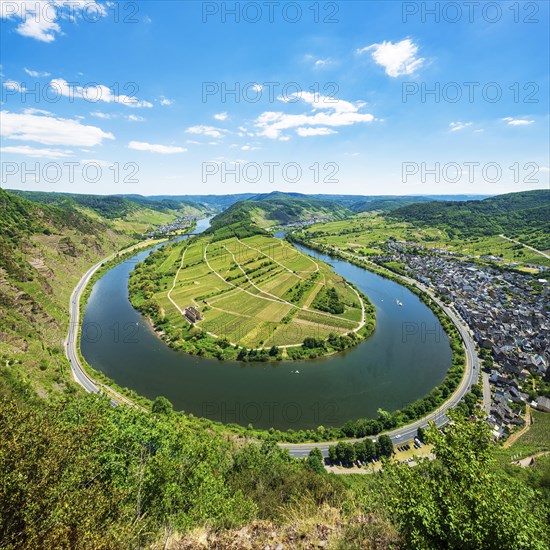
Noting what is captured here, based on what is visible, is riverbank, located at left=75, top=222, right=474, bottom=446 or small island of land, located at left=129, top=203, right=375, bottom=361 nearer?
riverbank, located at left=75, top=222, right=474, bottom=446

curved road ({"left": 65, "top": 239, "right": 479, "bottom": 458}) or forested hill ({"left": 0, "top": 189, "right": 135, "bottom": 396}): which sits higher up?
forested hill ({"left": 0, "top": 189, "right": 135, "bottom": 396})

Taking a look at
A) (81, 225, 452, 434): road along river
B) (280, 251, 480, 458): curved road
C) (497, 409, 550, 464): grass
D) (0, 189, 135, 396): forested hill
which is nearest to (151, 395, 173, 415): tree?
(81, 225, 452, 434): road along river

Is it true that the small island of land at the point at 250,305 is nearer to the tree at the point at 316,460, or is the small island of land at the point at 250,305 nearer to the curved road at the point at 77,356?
the curved road at the point at 77,356

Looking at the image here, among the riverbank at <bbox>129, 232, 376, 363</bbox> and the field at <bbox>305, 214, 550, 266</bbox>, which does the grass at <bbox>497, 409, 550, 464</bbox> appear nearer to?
the riverbank at <bbox>129, 232, 376, 363</bbox>

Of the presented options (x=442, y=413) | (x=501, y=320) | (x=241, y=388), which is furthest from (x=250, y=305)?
(x=501, y=320)

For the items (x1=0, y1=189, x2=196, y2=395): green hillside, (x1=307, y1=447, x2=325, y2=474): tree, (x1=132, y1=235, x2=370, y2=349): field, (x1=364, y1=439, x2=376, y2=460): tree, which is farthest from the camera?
(x1=132, y1=235, x2=370, y2=349): field

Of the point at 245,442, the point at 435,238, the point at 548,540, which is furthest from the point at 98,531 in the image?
the point at 435,238

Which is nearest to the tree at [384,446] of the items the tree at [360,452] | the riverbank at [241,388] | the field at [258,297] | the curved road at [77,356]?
the tree at [360,452]

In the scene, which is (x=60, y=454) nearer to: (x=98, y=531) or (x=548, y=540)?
(x=98, y=531)
